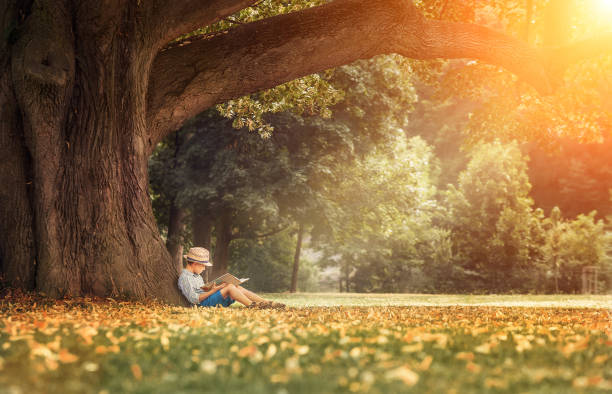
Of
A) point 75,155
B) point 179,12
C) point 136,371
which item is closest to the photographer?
point 136,371

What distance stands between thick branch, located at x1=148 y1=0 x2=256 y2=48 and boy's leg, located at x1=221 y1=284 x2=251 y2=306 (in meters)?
3.92

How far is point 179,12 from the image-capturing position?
8.73 metres

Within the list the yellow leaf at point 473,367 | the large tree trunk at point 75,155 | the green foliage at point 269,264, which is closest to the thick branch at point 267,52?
the large tree trunk at point 75,155

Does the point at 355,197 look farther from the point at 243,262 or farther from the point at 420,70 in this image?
the point at 243,262

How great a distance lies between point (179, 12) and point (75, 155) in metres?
2.66

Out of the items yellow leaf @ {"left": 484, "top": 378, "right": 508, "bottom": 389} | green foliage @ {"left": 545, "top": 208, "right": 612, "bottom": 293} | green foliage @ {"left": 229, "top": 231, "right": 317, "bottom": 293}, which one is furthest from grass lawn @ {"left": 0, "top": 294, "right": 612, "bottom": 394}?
green foliage @ {"left": 229, "top": 231, "right": 317, "bottom": 293}

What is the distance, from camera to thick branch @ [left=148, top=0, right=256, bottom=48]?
28.4ft

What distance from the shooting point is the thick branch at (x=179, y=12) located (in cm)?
866

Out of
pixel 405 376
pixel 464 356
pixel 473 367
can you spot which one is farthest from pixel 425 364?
pixel 405 376

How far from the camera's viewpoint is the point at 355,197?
23.3 m

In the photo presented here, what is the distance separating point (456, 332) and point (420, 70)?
32.0ft

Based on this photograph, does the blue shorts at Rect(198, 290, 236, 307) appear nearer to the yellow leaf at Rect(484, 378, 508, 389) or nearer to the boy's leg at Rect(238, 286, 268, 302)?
the boy's leg at Rect(238, 286, 268, 302)

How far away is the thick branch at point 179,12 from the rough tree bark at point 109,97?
0.6 inches

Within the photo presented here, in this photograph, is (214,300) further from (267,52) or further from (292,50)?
(292,50)
